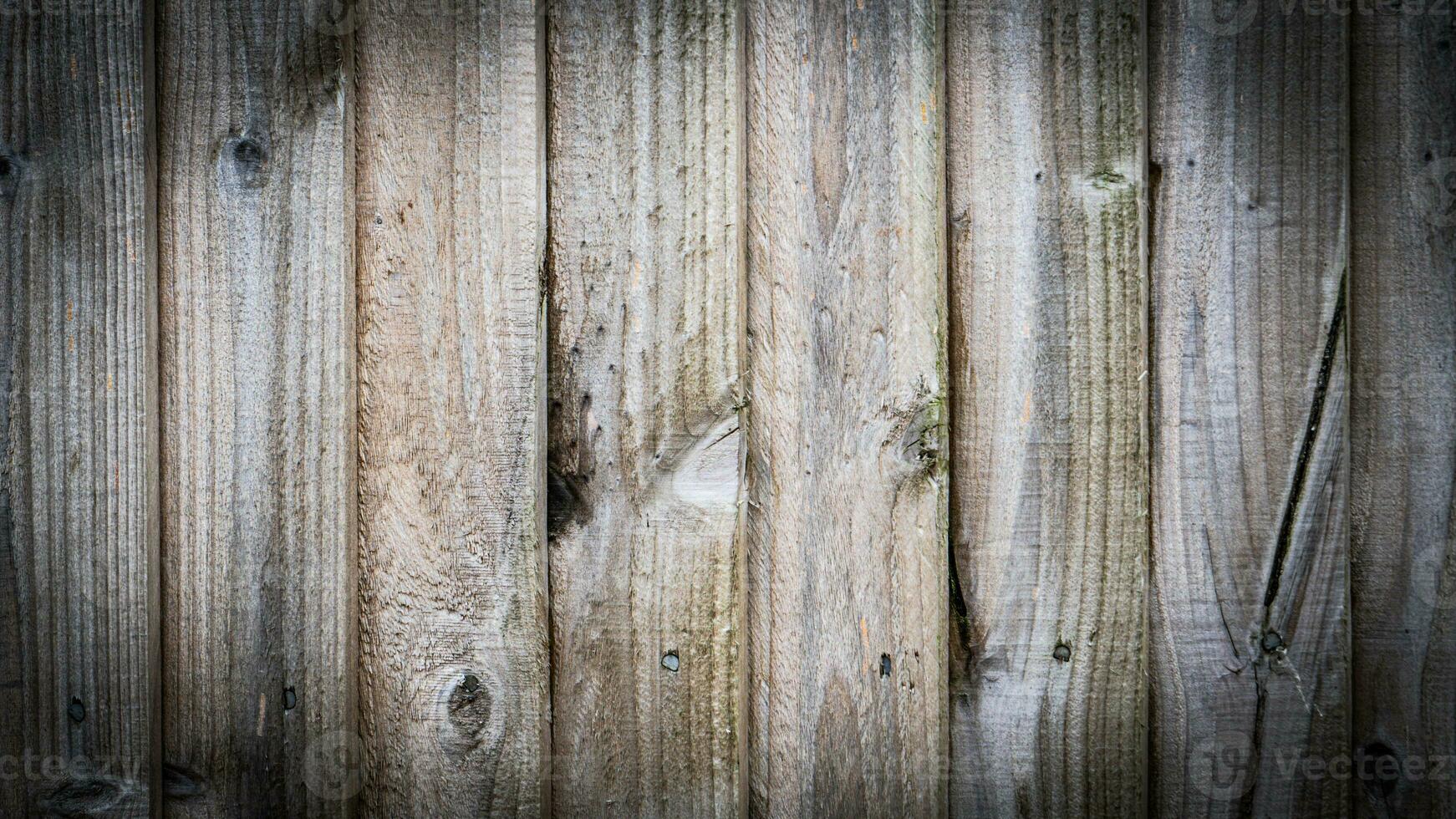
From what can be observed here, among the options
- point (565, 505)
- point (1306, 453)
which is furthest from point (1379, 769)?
point (565, 505)

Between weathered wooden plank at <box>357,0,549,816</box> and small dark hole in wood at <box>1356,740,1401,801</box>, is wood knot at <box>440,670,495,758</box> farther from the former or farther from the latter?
small dark hole in wood at <box>1356,740,1401,801</box>

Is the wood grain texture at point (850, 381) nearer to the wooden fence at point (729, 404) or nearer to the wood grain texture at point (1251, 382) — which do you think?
the wooden fence at point (729, 404)

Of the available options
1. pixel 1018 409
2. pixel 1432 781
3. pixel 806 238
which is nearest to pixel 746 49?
pixel 806 238

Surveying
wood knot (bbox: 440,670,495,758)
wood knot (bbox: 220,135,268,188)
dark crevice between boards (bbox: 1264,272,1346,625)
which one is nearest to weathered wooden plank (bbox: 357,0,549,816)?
wood knot (bbox: 440,670,495,758)

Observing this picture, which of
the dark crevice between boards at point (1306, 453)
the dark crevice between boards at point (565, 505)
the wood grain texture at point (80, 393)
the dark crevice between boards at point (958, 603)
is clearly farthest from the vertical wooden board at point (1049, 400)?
the wood grain texture at point (80, 393)

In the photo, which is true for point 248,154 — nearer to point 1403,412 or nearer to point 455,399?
point 455,399

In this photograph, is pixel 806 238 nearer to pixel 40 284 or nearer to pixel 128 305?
pixel 128 305
